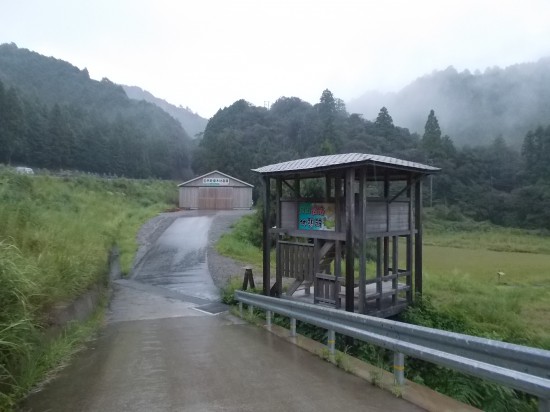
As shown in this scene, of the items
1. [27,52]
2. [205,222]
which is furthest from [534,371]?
[27,52]

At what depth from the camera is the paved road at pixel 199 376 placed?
4168 millimetres

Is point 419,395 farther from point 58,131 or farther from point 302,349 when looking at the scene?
point 58,131

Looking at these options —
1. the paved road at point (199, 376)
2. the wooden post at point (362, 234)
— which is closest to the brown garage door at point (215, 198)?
the paved road at point (199, 376)

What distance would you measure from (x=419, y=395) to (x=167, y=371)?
9.74 feet

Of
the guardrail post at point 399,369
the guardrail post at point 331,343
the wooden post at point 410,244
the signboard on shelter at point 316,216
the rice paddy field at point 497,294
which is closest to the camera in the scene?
the guardrail post at point 399,369

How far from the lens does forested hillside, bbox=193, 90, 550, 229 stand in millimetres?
57503

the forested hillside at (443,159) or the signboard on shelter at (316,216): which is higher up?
the forested hillside at (443,159)

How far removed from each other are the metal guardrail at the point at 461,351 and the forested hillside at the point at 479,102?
119 metres

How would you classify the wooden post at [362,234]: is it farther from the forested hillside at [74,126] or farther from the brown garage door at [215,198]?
the forested hillside at [74,126]

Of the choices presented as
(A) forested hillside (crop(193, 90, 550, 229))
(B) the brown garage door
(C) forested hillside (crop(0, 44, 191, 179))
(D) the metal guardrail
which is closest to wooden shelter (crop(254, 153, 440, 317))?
(D) the metal guardrail

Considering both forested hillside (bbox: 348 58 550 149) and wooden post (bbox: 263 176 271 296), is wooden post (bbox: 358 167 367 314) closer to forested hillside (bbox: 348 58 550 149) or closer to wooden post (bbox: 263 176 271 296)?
wooden post (bbox: 263 176 271 296)

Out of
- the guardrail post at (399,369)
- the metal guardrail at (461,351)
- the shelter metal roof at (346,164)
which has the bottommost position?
the guardrail post at (399,369)

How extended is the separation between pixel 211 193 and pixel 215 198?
67 cm

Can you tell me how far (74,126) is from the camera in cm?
6775
